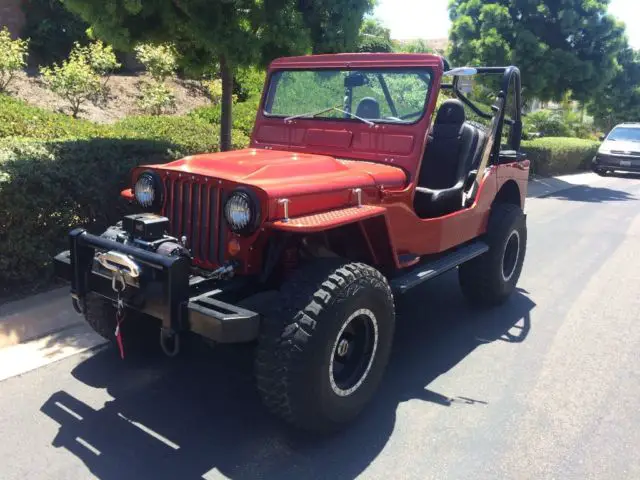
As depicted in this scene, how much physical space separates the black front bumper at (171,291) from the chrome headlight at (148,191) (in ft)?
1.39

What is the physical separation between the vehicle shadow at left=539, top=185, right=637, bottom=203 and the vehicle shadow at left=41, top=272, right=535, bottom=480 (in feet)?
30.7

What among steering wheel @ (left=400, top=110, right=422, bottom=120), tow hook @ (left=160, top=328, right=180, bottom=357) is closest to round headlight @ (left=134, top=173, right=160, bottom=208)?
tow hook @ (left=160, top=328, right=180, bottom=357)

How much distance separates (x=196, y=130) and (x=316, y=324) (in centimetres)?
570

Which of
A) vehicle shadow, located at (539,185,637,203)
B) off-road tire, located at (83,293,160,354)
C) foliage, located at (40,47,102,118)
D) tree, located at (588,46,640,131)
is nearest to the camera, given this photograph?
off-road tire, located at (83,293,160,354)

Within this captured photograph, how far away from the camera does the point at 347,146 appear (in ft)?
13.7

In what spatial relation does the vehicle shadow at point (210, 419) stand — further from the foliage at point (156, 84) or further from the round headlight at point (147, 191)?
the foliage at point (156, 84)

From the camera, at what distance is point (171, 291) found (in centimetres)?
269

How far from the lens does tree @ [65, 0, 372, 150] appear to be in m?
5.50

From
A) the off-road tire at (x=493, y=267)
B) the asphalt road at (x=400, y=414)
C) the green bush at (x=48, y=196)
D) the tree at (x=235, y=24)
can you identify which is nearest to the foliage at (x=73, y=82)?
the tree at (x=235, y=24)

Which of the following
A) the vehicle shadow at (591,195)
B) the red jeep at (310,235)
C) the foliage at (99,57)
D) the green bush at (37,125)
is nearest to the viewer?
the red jeep at (310,235)

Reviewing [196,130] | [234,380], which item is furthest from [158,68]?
[234,380]

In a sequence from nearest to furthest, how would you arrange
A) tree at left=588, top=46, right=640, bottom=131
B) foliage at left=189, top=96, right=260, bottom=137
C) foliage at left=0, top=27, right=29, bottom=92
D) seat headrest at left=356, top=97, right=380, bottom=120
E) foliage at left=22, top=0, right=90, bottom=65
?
seat headrest at left=356, top=97, right=380, bottom=120 → foliage at left=189, top=96, right=260, bottom=137 → foliage at left=0, top=27, right=29, bottom=92 → foliage at left=22, top=0, right=90, bottom=65 → tree at left=588, top=46, right=640, bottom=131

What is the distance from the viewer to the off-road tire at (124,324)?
3562 millimetres

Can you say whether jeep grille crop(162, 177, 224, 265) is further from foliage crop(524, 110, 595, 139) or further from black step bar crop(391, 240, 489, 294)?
foliage crop(524, 110, 595, 139)
